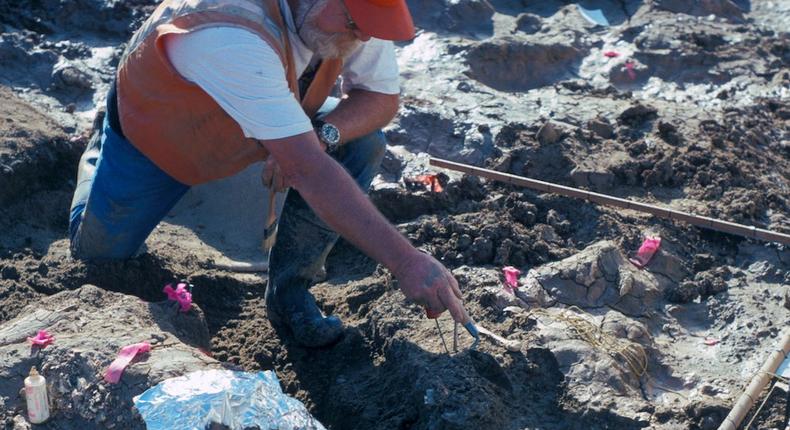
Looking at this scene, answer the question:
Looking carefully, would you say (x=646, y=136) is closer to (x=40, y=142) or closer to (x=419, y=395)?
(x=419, y=395)

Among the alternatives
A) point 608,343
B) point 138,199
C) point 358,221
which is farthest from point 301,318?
point 608,343

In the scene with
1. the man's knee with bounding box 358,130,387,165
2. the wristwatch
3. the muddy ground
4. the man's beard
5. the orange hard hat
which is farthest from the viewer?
the man's knee with bounding box 358,130,387,165

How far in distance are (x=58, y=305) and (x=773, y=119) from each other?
13.7 feet

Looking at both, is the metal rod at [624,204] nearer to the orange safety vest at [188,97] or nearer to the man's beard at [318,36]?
the orange safety vest at [188,97]

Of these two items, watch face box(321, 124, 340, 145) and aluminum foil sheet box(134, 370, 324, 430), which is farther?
watch face box(321, 124, 340, 145)

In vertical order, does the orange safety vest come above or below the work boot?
above

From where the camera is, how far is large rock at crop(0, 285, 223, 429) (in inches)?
124

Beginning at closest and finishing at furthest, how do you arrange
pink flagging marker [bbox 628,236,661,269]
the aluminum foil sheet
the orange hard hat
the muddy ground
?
the aluminum foil sheet < the orange hard hat < the muddy ground < pink flagging marker [bbox 628,236,661,269]

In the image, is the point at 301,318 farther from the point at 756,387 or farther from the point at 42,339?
the point at 756,387

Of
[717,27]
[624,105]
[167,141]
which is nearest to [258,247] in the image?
[167,141]

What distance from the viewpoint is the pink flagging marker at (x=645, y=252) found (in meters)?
4.42

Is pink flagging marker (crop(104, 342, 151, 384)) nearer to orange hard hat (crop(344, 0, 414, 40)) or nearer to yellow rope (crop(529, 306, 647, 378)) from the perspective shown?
orange hard hat (crop(344, 0, 414, 40))

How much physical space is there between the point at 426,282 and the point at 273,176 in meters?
0.73

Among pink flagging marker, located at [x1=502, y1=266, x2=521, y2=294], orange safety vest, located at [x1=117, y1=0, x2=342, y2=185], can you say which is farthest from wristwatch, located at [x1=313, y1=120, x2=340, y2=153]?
pink flagging marker, located at [x1=502, y1=266, x2=521, y2=294]
